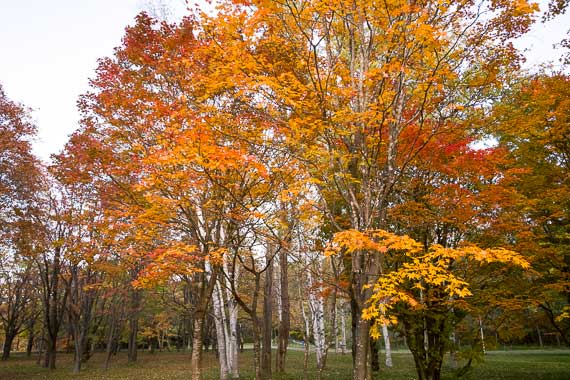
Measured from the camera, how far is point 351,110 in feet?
22.5

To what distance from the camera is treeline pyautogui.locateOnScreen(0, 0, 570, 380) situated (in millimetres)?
6293

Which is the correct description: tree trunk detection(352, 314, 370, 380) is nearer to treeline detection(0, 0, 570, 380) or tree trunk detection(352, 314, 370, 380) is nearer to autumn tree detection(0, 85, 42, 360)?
treeline detection(0, 0, 570, 380)

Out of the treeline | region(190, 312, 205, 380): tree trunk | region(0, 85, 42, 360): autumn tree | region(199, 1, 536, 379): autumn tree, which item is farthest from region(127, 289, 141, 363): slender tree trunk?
region(199, 1, 536, 379): autumn tree

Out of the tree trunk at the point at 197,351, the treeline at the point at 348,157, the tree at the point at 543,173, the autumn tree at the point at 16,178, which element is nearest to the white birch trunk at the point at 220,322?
the treeline at the point at 348,157

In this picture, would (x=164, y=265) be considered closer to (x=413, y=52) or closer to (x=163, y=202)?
(x=163, y=202)

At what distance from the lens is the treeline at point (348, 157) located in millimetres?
6293

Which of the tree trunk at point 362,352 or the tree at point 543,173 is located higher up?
the tree at point 543,173

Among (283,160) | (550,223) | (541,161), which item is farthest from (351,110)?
(550,223)

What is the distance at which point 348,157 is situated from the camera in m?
7.25

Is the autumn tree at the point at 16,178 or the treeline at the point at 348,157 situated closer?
the treeline at the point at 348,157

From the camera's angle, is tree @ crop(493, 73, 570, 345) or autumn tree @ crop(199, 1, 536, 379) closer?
autumn tree @ crop(199, 1, 536, 379)

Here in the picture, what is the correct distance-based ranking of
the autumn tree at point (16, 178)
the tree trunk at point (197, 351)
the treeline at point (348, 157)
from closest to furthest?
the treeline at point (348, 157) → the tree trunk at point (197, 351) → the autumn tree at point (16, 178)

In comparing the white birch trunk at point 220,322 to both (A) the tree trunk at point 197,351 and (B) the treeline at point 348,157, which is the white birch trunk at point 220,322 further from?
(A) the tree trunk at point 197,351

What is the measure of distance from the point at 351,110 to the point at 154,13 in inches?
310
